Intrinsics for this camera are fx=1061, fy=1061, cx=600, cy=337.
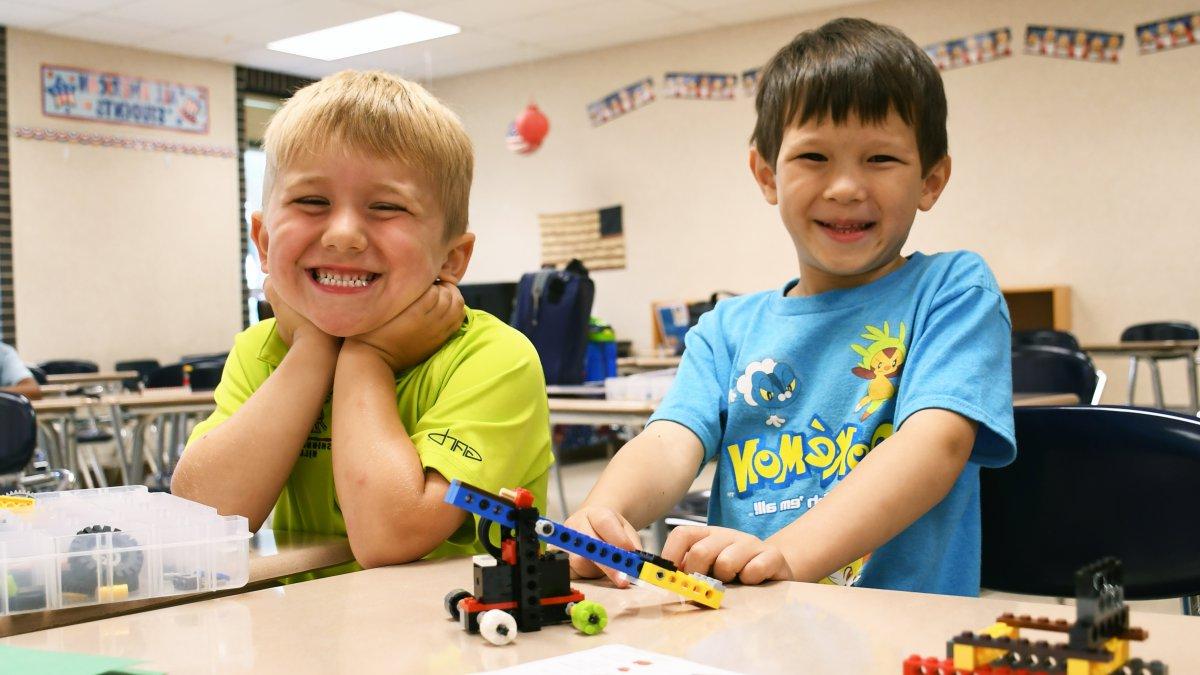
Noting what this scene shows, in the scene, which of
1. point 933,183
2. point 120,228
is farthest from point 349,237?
point 120,228

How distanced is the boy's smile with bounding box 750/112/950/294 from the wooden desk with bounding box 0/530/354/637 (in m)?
0.62

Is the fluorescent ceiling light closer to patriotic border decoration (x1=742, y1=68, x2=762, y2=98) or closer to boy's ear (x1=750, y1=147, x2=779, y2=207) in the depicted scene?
patriotic border decoration (x1=742, y1=68, x2=762, y2=98)

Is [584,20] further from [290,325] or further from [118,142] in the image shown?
[290,325]

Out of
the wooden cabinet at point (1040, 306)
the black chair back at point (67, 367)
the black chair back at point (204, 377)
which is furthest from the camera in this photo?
the black chair back at point (67, 367)

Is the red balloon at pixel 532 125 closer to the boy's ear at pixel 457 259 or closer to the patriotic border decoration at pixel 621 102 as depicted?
the patriotic border decoration at pixel 621 102

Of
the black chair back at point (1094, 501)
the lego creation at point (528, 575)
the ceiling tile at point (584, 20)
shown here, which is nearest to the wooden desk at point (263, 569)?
the lego creation at point (528, 575)

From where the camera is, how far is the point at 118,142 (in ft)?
26.4

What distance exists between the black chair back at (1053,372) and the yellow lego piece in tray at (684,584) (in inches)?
88.4

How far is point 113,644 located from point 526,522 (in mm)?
270

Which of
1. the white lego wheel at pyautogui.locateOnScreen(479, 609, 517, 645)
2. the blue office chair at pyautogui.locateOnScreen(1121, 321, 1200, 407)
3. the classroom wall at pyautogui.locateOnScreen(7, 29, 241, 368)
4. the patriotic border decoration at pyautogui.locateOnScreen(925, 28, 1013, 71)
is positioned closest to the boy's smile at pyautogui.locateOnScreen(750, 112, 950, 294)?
the white lego wheel at pyautogui.locateOnScreen(479, 609, 517, 645)

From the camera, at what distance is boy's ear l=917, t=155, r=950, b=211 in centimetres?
126

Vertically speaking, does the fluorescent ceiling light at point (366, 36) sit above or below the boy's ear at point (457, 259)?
above

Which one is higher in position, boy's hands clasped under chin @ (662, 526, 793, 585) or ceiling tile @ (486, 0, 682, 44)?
ceiling tile @ (486, 0, 682, 44)

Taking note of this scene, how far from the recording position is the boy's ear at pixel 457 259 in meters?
1.26
